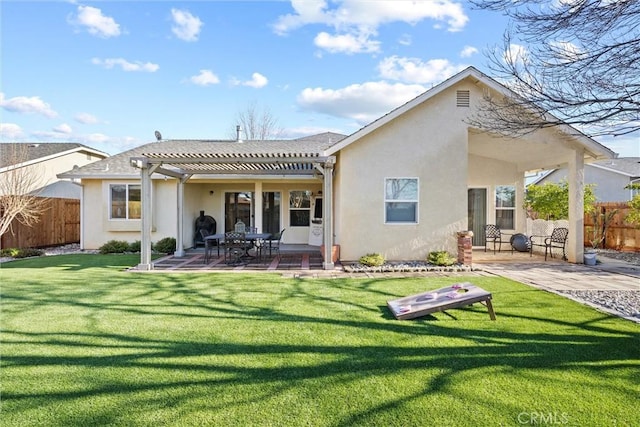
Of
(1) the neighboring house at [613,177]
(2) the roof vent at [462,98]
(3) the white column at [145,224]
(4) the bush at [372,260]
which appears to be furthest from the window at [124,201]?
(1) the neighboring house at [613,177]

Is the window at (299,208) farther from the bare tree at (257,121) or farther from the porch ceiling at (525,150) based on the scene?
the bare tree at (257,121)

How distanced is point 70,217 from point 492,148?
19084 millimetres

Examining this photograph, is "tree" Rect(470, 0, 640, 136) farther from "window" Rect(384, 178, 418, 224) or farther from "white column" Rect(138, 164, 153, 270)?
"white column" Rect(138, 164, 153, 270)

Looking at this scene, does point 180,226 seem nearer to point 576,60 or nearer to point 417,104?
point 417,104

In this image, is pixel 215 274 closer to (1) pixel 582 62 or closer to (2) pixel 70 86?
(1) pixel 582 62

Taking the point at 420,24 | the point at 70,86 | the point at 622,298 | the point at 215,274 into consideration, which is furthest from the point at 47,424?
the point at 70,86

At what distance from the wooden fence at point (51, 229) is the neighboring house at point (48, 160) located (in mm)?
2140

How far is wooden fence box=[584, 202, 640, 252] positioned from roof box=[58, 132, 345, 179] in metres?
12.2

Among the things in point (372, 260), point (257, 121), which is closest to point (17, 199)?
point (372, 260)

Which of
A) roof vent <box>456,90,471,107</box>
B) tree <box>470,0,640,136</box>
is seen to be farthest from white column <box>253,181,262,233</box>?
tree <box>470,0,640,136</box>

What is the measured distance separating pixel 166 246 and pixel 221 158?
6000mm

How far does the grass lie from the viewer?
10.6ft

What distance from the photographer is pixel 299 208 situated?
56.2ft

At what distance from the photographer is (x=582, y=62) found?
214 inches
